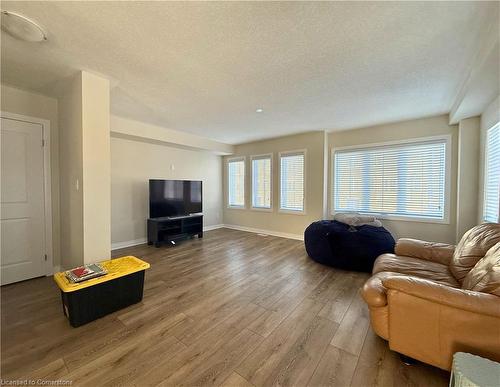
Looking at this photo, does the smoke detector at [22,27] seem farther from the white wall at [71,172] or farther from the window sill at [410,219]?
the window sill at [410,219]

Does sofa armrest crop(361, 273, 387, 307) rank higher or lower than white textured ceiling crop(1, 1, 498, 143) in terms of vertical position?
lower

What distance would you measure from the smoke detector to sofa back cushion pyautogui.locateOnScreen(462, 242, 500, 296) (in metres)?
3.72

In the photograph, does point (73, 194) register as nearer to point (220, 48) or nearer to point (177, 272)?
point (177, 272)

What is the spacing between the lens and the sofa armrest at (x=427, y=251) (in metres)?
2.29

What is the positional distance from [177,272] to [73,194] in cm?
166

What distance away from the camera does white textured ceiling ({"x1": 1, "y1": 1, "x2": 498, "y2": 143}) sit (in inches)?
59.6

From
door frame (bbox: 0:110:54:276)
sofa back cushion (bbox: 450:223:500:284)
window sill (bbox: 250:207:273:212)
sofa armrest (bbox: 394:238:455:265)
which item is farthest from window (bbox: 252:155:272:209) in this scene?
door frame (bbox: 0:110:54:276)

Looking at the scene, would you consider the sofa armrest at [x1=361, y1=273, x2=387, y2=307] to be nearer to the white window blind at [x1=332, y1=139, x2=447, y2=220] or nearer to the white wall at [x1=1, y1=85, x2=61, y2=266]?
the white window blind at [x1=332, y1=139, x2=447, y2=220]

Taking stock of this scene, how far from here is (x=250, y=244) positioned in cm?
460

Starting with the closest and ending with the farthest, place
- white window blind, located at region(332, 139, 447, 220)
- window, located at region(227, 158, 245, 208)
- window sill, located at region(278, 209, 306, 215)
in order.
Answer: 1. white window blind, located at region(332, 139, 447, 220)
2. window sill, located at region(278, 209, 306, 215)
3. window, located at region(227, 158, 245, 208)

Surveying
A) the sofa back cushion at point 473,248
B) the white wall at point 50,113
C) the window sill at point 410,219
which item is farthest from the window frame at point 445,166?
the white wall at point 50,113

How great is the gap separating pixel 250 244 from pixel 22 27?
424 centimetres

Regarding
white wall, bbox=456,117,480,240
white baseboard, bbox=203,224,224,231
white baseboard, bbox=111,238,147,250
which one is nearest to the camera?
white wall, bbox=456,117,480,240

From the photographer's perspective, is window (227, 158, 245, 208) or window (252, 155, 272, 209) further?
window (227, 158, 245, 208)
